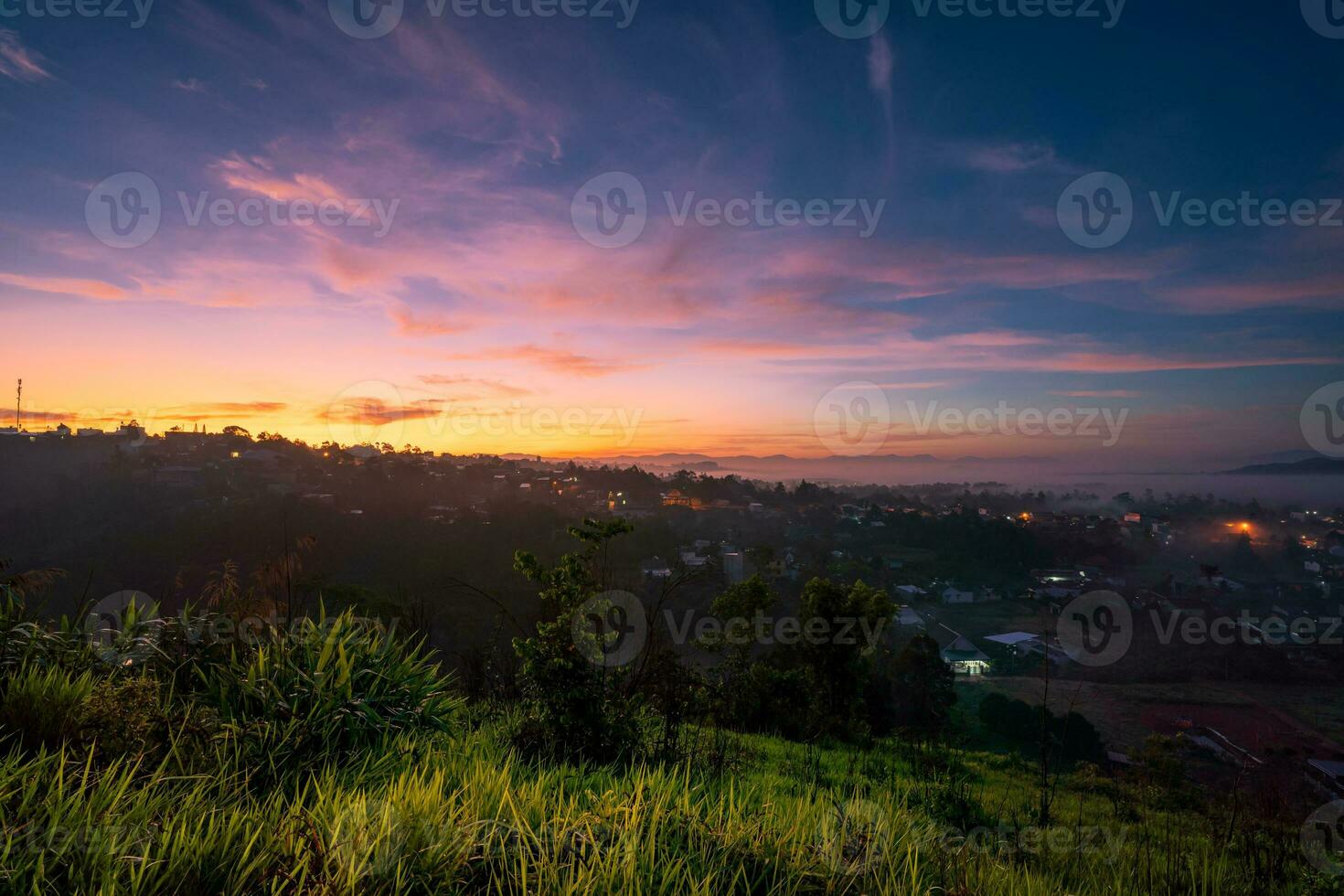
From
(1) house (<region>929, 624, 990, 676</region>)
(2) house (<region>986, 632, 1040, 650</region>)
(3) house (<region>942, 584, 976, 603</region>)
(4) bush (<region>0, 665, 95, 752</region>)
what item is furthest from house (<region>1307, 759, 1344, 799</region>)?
(3) house (<region>942, 584, 976, 603</region>)

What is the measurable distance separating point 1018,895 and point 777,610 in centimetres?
2415

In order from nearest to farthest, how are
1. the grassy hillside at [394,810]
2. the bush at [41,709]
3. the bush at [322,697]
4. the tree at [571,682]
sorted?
the grassy hillside at [394,810] → the bush at [41,709] → the bush at [322,697] → the tree at [571,682]

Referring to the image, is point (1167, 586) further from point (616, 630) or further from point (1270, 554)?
point (616, 630)

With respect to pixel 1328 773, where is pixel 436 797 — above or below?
above

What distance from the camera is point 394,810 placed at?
2.74m

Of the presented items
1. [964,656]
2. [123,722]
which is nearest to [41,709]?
[123,722]

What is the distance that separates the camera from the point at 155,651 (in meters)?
5.09

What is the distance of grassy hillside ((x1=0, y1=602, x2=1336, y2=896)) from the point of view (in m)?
2.36

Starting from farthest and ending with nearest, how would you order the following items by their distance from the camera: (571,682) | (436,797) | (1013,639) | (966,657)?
(966,657) → (1013,639) → (571,682) → (436,797)

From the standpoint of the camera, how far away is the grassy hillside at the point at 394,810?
2.36 meters

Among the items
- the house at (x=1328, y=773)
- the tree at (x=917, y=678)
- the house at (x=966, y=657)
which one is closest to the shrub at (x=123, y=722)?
the tree at (x=917, y=678)

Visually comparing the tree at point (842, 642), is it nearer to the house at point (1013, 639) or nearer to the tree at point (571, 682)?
the tree at point (571, 682)

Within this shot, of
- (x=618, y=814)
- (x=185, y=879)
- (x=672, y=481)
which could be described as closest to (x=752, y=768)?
(x=618, y=814)

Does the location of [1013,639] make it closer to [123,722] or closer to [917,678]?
[917,678]
